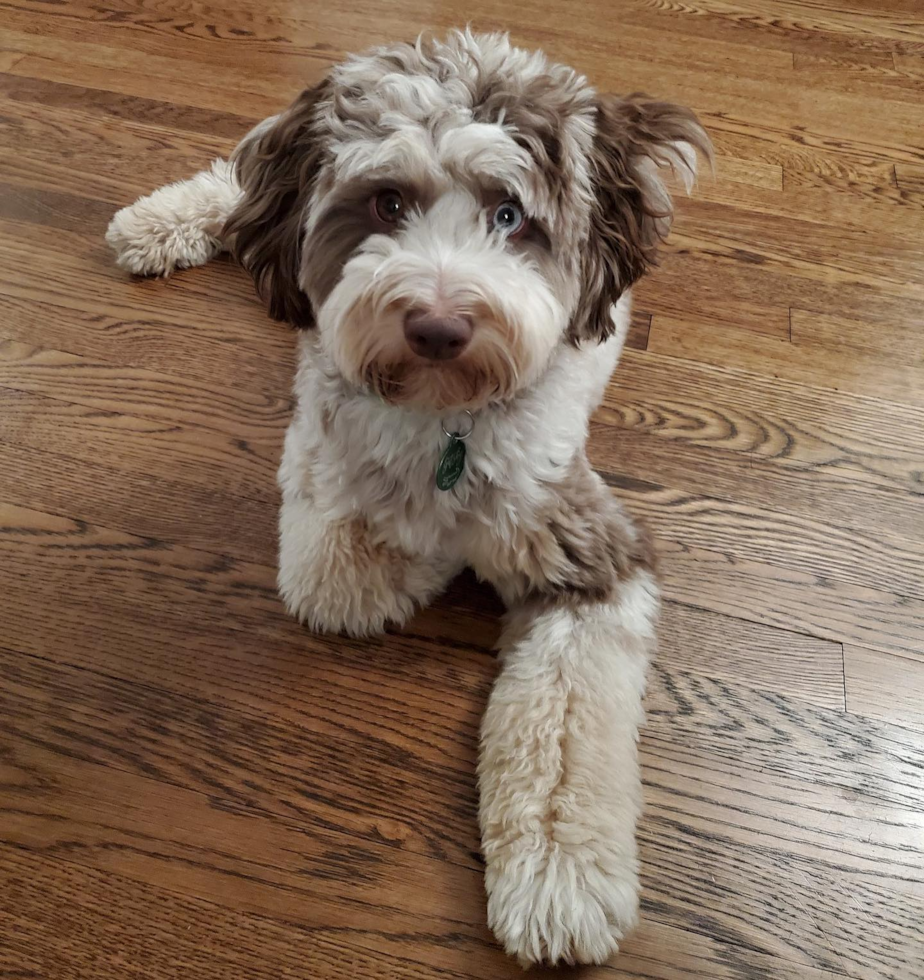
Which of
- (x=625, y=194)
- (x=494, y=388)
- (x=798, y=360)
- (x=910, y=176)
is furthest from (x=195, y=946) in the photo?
(x=910, y=176)

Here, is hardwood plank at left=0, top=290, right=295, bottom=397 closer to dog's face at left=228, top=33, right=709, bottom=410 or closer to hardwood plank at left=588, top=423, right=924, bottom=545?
dog's face at left=228, top=33, right=709, bottom=410

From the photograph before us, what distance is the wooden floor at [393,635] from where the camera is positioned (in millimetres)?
1248

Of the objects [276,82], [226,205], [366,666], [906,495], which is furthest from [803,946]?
[276,82]

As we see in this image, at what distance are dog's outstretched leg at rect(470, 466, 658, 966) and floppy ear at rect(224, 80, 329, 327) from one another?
0.59m

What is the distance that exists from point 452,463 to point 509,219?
0.39m

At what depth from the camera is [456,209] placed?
3.65 ft

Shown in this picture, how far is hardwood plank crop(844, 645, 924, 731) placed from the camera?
1465 mm

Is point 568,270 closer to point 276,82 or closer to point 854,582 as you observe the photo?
point 854,582

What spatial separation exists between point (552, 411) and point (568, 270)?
0.25 metres

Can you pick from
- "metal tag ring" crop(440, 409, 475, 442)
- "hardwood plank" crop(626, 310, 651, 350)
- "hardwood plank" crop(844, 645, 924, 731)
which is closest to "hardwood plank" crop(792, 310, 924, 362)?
"hardwood plank" crop(626, 310, 651, 350)

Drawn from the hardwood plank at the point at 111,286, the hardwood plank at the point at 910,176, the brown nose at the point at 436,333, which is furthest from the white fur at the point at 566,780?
→ the hardwood plank at the point at 910,176

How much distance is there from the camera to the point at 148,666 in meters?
1.48

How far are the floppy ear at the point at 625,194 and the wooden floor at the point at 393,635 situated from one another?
59cm

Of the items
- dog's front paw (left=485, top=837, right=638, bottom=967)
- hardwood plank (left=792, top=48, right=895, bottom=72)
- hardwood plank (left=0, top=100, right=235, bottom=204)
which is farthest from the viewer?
hardwood plank (left=792, top=48, right=895, bottom=72)
